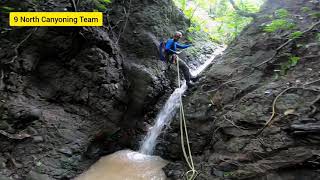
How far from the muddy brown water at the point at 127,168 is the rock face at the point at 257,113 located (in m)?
0.37

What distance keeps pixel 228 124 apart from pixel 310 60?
2310 millimetres

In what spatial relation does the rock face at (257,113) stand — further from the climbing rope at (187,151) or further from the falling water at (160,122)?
the falling water at (160,122)

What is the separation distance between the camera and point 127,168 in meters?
6.52

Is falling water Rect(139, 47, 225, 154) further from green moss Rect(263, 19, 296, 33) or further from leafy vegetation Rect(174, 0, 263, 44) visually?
leafy vegetation Rect(174, 0, 263, 44)

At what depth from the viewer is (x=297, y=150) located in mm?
4176

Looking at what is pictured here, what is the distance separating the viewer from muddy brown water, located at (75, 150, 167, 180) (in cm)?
612

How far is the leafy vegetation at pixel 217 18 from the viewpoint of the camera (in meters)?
10.7

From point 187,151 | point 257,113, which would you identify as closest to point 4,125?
point 187,151

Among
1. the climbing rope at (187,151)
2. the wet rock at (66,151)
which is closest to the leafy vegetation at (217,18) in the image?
the climbing rope at (187,151)

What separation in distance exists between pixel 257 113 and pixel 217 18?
11.0 m

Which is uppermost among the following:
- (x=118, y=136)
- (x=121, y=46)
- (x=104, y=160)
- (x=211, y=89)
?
(x=121, y=46)

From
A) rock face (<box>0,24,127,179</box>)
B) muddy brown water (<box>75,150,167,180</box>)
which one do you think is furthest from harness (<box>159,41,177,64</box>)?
muddy brown water (<box>75,150,167,180</box>)

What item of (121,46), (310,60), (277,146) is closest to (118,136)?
(121,46)

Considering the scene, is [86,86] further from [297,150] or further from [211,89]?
[297,150]
